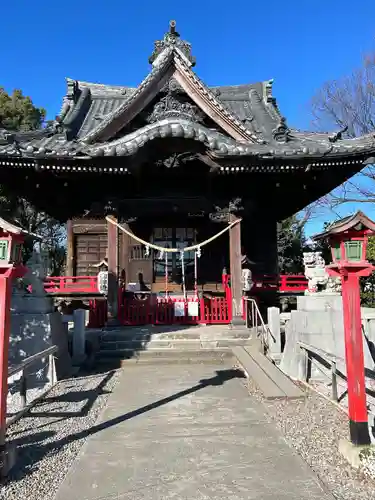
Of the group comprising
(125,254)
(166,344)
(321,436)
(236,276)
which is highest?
(125,254)

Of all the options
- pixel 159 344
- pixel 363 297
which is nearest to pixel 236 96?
pixel 363 297

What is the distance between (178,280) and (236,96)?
863cm

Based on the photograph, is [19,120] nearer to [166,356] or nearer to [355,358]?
[166,356]

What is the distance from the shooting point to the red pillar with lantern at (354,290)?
407cm

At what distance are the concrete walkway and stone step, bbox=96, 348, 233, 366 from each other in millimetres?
2092

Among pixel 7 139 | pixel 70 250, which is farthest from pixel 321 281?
pixel 70 250

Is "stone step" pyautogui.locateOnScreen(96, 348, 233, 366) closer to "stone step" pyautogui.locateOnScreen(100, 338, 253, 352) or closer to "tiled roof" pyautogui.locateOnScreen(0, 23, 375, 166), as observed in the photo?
"stone step" pyautogui.locateOnScreen(100, 338, 253, 352)

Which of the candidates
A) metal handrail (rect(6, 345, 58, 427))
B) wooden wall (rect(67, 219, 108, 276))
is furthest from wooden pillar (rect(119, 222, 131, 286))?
metal handrail (rect(6, 345, 58, 427))

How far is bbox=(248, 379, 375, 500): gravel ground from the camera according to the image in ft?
11.3

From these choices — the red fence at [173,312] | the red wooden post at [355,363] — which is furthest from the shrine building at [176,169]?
the red wooden post at [355,363]

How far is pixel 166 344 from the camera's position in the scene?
9203 mm

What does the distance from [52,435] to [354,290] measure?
4165 mm

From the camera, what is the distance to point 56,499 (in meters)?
3.32

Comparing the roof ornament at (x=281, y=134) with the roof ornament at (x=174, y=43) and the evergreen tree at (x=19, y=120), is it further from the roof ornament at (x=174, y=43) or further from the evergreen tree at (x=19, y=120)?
the evergreen tree at (x=19, y=120)
